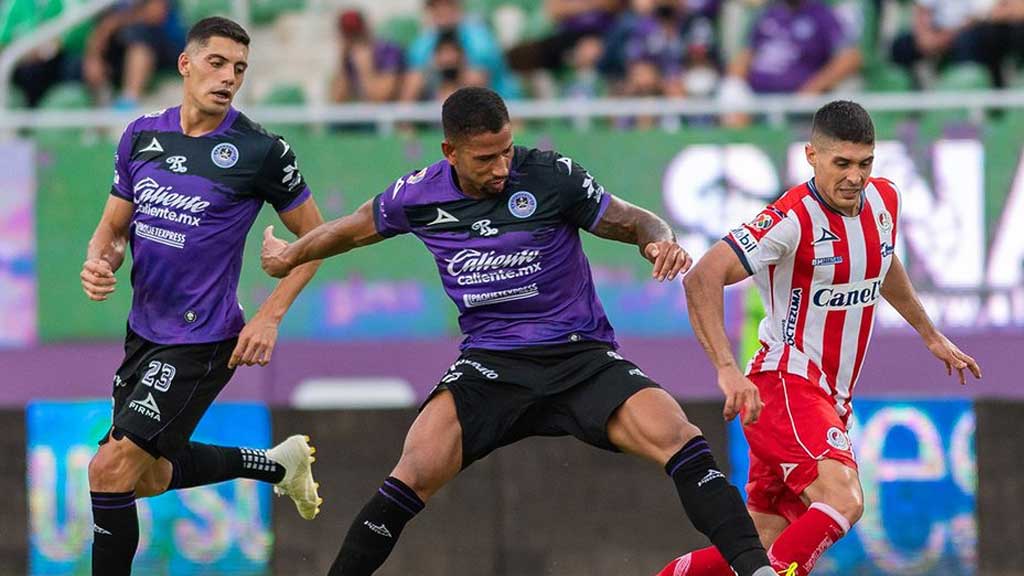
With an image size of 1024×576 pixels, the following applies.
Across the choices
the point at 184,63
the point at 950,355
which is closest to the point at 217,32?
the point at 184,63

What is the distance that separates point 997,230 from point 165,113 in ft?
22.1

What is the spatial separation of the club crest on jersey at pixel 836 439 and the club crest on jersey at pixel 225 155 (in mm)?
2782

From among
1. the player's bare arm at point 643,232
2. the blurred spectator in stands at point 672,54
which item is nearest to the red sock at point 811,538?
the player's bare arm at point 643,232

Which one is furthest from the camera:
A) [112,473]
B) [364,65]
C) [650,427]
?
[364,65]

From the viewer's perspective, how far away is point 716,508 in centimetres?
690

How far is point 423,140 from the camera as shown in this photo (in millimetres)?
13039

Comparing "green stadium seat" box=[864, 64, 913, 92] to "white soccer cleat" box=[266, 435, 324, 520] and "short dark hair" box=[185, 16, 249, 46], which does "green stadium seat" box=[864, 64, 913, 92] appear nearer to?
"white soccer cleat" box=[266, 435, 324, 520]

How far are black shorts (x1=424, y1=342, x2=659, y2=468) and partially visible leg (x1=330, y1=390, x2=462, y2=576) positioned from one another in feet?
0.25

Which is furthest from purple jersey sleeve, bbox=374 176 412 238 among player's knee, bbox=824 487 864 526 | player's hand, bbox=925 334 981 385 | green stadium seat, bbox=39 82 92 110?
green stadium seat, bbox=39 82 92 110

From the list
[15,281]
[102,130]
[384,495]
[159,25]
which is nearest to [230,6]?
[159,25]

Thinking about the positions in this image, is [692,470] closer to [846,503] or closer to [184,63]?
[846,503]

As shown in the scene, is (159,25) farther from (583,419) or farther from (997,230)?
(583,419)

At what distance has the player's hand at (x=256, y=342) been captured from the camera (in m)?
7.60

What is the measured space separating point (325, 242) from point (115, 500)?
4.64 feet
